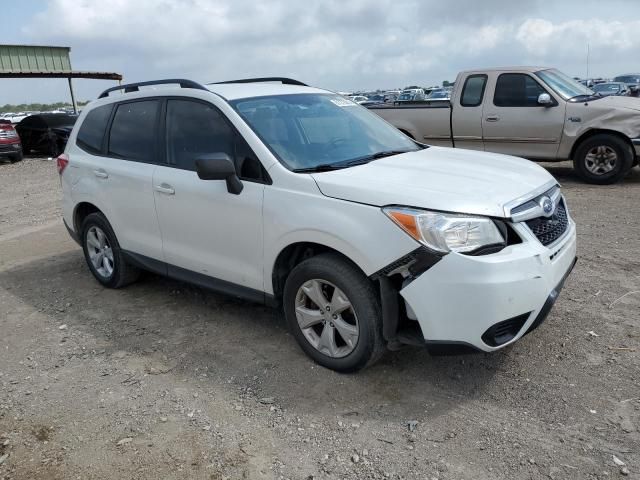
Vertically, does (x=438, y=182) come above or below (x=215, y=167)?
below

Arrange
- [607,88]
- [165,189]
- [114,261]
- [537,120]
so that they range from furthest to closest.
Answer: [607,88] < [537,120] < [114,261] < [165,189]

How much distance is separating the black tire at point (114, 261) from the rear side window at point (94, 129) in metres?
0.62

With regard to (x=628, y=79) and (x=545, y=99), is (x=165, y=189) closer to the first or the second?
(x=545, y=99)

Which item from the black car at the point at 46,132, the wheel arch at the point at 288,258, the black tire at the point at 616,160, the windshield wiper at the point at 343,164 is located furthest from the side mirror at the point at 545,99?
the black car at the point at 46,132

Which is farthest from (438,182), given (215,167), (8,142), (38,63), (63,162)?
(38,63)

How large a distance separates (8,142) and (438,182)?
625 inches

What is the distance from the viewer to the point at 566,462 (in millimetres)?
2752

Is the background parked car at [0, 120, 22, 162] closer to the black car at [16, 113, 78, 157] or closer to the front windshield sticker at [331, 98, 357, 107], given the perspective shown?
the black car at [16, 113, 78, 157]

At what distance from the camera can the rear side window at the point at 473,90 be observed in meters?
9.68

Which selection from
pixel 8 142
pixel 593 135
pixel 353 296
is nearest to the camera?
pixel 353 296

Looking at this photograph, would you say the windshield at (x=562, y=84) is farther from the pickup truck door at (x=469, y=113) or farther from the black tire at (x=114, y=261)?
the black tire at (x=114, y=261)

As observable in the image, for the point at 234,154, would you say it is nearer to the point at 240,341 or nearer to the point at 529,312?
the point at 240,341

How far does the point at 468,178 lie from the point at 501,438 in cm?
149

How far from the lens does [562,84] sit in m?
9.35
